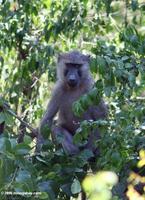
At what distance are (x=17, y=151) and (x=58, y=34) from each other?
4688 mm

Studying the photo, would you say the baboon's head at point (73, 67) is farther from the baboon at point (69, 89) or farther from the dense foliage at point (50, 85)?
the dense foliage at point (50, 85)

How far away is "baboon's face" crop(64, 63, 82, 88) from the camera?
7031mm

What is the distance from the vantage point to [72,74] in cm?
712

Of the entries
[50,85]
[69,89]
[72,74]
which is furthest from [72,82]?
[50,85]

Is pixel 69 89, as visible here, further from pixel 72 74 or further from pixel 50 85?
pixel 50 85

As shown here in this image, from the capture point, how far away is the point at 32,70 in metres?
8.20

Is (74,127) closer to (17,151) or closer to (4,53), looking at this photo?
(4,53)

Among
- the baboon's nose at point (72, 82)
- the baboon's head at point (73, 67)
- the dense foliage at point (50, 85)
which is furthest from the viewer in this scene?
the baboon's head at point (73, 67)

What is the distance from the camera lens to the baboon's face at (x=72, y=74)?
7031mm

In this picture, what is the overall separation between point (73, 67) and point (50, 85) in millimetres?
2065

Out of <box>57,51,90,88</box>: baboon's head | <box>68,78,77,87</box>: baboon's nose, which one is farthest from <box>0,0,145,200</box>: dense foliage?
<box>68,78,77,87</box>: baboon's nose

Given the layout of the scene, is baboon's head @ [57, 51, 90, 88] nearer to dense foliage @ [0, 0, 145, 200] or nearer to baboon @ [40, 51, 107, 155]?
baboon @ [40, 51, 107, 155]

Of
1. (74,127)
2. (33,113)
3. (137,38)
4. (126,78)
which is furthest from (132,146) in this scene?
(33,113)

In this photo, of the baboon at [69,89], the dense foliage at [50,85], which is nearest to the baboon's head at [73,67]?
the baboon at [69,89]
